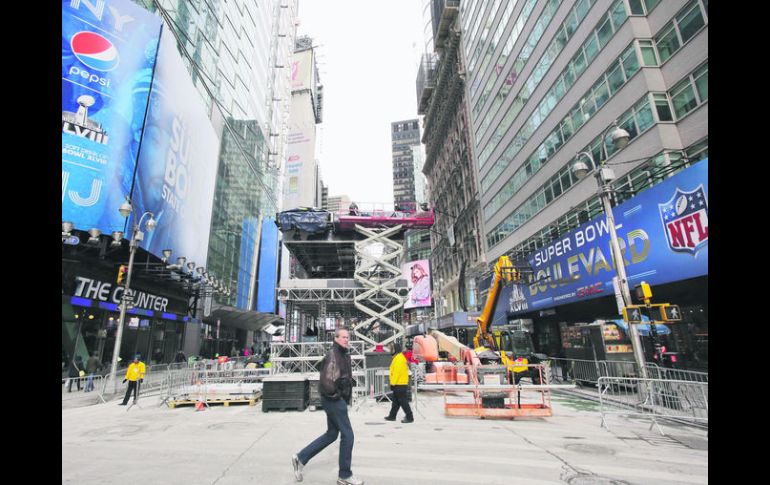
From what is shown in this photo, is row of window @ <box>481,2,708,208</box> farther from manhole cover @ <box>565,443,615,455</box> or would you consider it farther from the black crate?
the black crate

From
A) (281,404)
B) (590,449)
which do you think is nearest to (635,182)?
(590,449)

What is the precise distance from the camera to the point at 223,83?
1497 inches

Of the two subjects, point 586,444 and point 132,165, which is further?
point 132,165

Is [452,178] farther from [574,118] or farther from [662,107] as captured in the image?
[662,107]

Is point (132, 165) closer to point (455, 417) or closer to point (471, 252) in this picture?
point (455, 417)

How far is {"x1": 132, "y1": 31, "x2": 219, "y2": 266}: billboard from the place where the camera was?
21.4 meters

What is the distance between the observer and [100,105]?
18.0 metres

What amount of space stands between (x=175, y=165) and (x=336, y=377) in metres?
24.7

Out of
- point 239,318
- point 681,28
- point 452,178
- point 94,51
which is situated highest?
point 452,178

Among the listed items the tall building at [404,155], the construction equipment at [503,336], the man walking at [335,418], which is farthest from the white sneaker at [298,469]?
the tall building at [404,155]

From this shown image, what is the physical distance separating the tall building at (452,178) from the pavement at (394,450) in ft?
105

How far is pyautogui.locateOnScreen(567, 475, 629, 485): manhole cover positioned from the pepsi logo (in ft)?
79.5
